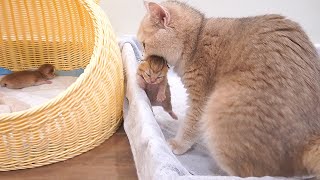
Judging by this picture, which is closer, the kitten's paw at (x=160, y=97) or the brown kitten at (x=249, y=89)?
the brown kitten at (x=249, y=89)

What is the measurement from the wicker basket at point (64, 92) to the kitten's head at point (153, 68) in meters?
0.17

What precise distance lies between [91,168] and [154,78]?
44 cm

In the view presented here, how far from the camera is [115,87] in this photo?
66.6 inches

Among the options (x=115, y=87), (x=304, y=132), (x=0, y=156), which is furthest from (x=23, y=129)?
(x=304, y=132)

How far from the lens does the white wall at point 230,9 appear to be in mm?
2541

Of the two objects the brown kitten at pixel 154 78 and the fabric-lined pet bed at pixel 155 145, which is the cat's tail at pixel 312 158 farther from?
the brown kitten at pixel 154 78

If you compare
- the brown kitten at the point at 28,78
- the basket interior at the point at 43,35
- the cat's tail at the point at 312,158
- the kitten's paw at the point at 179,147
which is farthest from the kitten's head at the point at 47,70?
the cat's tail at the point at 312,158

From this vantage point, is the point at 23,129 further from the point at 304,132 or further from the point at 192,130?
the point at 304,132

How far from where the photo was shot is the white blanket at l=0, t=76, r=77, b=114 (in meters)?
1.88

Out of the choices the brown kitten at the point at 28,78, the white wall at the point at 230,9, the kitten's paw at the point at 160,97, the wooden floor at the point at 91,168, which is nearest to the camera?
the wooden floor at the point at 91,168

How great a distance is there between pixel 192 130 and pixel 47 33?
1.20m

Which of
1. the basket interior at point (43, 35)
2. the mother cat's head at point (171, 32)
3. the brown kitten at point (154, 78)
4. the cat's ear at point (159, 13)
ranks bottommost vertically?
the basket interior at point (43, 35)

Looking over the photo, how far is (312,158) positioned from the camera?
1121 millimetres

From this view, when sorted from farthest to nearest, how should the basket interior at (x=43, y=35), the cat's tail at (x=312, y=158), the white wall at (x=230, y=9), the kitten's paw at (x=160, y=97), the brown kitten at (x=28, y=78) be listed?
the white wall at (x=230, y=9), the basket interior at (x=43, y=35), the brown kitten at (x=28, y=78), the kitten's paw at (x=160, y=97), the cat's tail at (x=312, y=158)
